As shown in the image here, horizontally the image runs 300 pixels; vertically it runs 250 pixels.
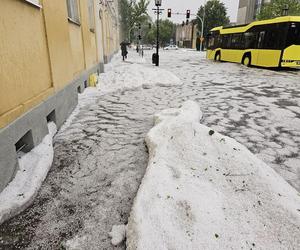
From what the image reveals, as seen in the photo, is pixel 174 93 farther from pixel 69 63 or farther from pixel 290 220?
pixel 290 220

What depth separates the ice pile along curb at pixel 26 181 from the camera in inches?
90.9

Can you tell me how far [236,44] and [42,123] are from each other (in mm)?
16209

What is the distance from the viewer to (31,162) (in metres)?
3.01

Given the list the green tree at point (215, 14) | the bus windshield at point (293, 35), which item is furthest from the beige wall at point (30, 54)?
the green tree at point (215, 14)

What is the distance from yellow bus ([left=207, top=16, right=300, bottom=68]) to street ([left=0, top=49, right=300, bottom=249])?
609cm

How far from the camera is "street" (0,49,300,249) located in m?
2.14

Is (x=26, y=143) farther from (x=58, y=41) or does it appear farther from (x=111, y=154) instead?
(x=58, y=41)

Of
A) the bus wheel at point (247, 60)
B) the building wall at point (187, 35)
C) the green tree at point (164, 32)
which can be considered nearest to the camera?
the bus wheel at point (247, 60)

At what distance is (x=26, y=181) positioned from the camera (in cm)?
267

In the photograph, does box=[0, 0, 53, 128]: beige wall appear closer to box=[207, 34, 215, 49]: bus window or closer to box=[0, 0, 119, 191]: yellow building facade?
box=[0, 0, 119, 191]: yellow building facade

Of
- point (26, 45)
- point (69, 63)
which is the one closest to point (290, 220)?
point (26, 45)

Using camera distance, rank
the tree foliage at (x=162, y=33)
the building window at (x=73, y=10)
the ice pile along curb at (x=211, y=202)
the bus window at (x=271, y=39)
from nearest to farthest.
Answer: the ice pile along curb at (x=211, y=202) < the building window at (x=73, y=10) < the bus window at (x=271, y=39) < the tree foliage at (x=162, y=33)

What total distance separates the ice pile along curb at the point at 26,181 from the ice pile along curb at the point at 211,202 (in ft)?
3.72

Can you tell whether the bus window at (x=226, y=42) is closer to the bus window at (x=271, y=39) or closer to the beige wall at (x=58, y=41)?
the bus window at (x=271, y=39)
